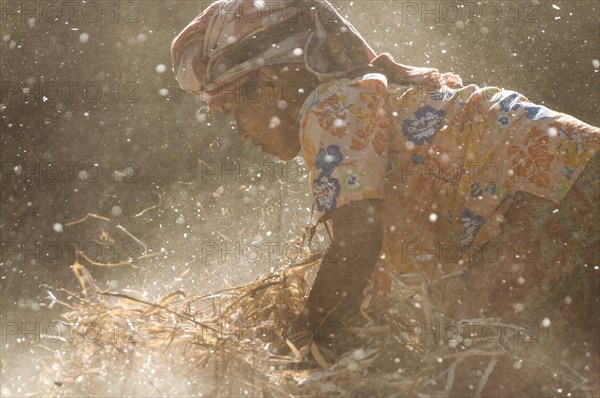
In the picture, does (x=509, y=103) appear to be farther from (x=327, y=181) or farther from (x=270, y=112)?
(x=270, y=112)

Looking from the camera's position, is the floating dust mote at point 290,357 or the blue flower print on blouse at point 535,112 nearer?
the floating dust mote at point 290,357

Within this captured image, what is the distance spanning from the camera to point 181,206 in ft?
14.4

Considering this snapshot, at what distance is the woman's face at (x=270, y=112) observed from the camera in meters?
2.41

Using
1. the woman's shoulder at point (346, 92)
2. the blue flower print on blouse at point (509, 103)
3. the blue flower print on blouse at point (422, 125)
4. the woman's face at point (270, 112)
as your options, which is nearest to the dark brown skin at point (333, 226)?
the woman's face at point (270, 112)

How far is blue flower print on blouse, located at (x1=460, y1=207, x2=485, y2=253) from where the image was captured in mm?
2236

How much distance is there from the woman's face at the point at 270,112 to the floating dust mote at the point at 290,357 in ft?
1.46

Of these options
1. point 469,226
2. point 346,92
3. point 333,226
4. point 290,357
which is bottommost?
point 290,357

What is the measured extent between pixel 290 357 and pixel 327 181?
477 mm

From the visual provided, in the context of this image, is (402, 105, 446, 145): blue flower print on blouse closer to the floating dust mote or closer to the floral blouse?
the floral blouse

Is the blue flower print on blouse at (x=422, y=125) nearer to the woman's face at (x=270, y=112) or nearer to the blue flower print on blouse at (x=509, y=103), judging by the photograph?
the blue flower print on blouse at (x=509, y=103)

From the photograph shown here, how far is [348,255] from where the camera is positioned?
2115 millimetres

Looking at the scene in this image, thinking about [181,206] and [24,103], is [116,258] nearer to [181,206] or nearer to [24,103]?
[181,206]

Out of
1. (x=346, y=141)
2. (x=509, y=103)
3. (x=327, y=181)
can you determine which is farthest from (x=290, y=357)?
(x=509, y=103)

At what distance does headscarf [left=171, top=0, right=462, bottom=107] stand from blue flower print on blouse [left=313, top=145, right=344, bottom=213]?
11.6 inches
